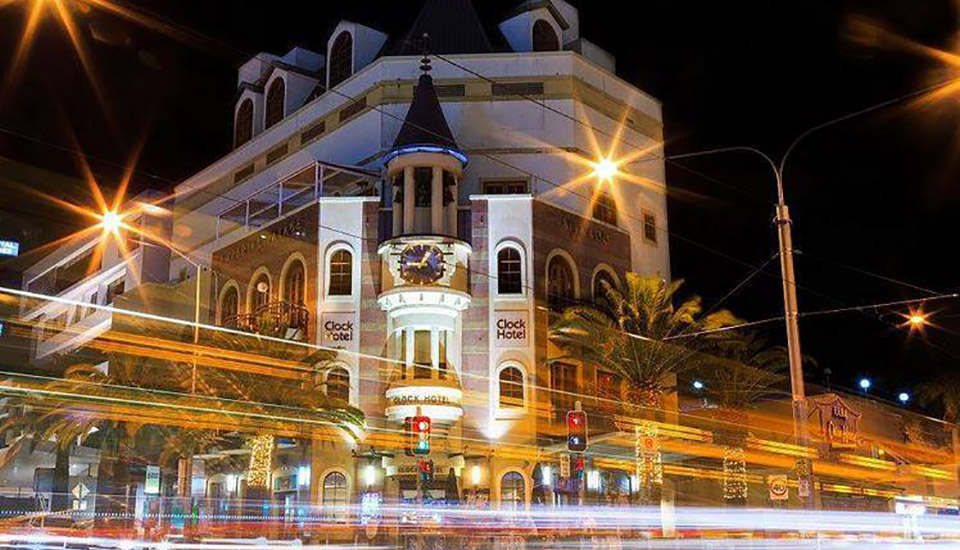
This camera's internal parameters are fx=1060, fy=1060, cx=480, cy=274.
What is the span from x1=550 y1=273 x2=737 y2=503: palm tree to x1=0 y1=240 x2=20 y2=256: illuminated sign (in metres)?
58.2

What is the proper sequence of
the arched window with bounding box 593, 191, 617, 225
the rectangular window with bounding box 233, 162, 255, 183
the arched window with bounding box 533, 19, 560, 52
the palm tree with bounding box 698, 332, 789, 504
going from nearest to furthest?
the palm tree with bounding box 698, 332, 789, 504 → the arched window with bounding box 593, 191, 617, 225 → the arched window with bounding box 533, 19, 560, 52 → the rectangular window with bounding box 233, 162, 255, 183

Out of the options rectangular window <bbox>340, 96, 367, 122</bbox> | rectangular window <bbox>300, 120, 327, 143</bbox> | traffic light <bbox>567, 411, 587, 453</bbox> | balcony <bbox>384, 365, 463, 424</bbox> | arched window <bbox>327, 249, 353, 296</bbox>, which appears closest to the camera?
traffic light <bbox>567, 411, 587, 453</bbox>

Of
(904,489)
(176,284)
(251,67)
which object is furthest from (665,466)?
(251,67)

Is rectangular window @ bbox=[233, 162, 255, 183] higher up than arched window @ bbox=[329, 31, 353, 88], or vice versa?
arched window @ bbox=[329, 31, 353, 88]

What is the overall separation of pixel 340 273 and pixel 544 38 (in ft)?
52.1

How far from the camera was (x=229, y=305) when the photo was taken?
154 ft

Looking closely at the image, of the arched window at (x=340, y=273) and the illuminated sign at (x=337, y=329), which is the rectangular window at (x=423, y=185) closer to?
the arched window at (x=340, y=273)

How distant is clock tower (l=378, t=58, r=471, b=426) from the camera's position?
39.7 m

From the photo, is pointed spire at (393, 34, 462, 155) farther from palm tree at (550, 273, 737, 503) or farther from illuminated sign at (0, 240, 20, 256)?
illuminated sign at (0, 240, 20, 256)

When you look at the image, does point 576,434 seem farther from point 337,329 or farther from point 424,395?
point 337,329

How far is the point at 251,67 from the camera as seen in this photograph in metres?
58.0

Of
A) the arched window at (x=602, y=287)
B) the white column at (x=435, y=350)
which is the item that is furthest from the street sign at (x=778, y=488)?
the arched window at (x=602, y=287)

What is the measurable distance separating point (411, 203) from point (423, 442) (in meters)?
Result: 14.6

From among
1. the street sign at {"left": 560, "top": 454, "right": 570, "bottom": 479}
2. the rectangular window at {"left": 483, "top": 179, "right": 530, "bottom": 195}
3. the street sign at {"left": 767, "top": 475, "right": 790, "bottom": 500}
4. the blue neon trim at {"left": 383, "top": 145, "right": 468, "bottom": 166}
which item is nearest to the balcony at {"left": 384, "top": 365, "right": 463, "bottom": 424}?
the blue neon trim at {"left": 383, "top": 145, "right": 468, "bottom": 166}
